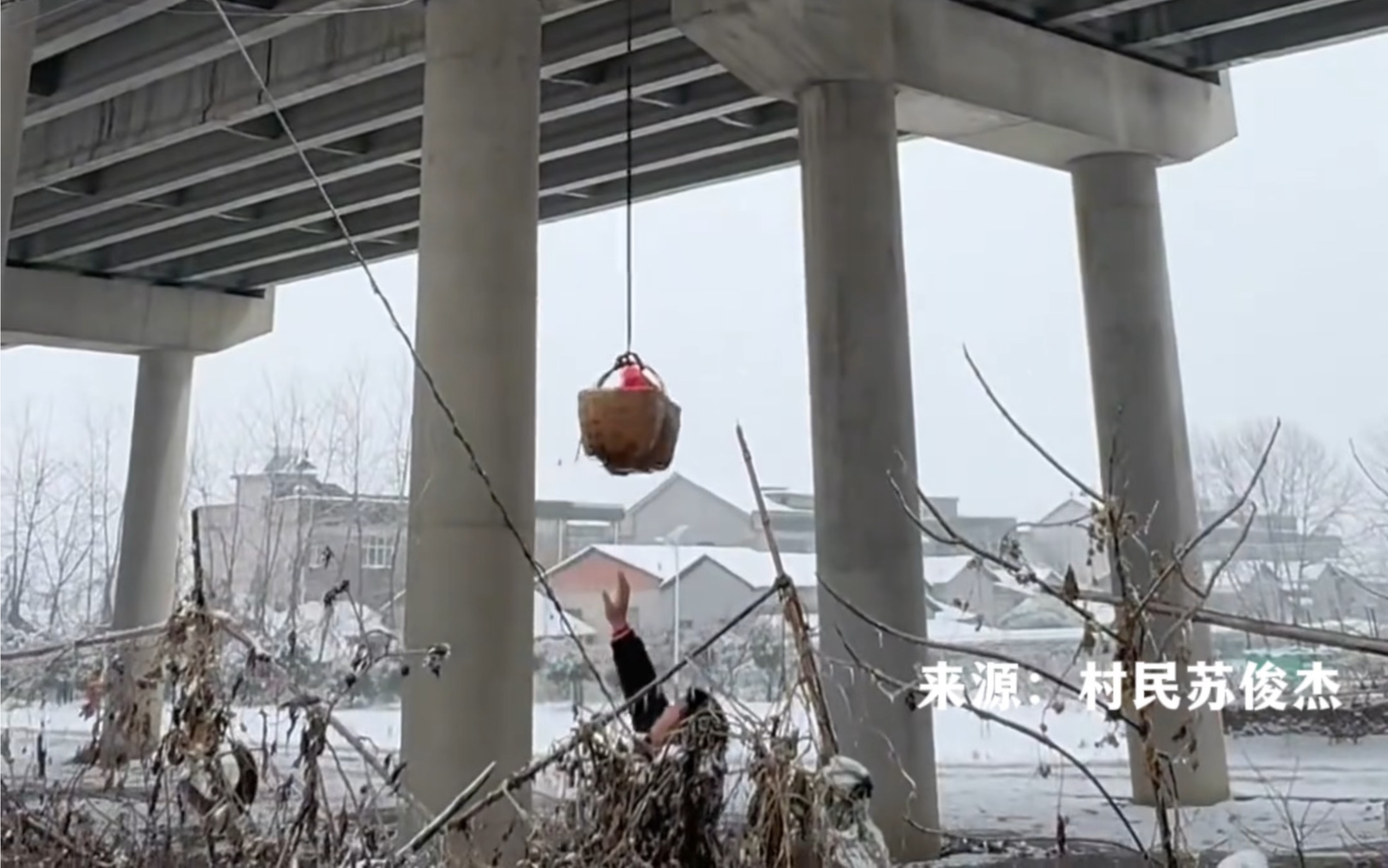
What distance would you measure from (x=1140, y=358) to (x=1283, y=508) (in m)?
5.76

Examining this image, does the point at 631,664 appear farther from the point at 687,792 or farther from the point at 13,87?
the point at 13,87

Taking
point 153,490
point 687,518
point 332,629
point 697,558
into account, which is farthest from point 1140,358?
point 153,490

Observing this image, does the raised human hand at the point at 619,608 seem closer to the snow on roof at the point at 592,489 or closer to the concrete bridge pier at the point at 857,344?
the concrete bridge pier at the point at 857,344

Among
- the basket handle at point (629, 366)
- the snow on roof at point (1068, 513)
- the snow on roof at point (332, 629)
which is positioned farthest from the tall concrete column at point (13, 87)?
the snow on roof at point (1068, 513)

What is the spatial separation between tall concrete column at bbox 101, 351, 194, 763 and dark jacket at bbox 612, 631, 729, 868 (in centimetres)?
1624

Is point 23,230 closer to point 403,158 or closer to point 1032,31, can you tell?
point 403,158

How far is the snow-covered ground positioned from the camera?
25.5 feet

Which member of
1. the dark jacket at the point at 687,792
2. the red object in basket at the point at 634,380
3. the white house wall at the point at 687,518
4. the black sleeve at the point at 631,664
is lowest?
the dark jacket at the point at 687,792

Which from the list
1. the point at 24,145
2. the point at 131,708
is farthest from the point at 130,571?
the point at 131,708

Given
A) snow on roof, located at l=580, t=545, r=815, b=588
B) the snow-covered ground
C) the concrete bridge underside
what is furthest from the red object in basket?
snow on roof, located at l=580, t=545, r=815, b=588

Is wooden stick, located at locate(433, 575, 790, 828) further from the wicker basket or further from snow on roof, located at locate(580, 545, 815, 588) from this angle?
snow on roof, located at locate(580, 545, 815, 588)

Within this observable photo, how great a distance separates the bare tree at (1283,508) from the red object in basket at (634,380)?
5.28 meters

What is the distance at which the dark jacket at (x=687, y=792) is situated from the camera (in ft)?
9.30

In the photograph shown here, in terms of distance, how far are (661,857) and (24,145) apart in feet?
45.7
